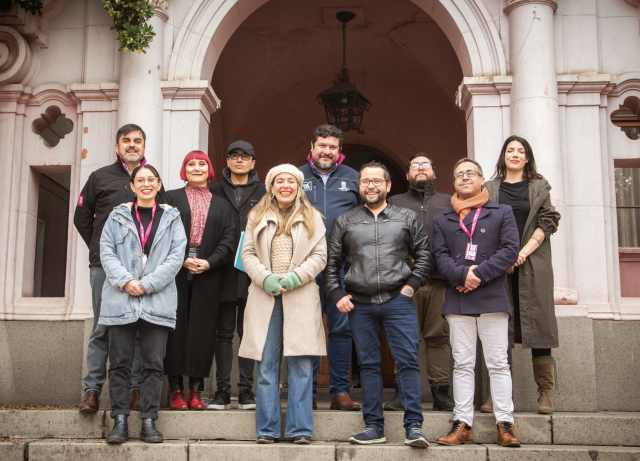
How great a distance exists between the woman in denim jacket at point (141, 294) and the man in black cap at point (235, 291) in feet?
1.68

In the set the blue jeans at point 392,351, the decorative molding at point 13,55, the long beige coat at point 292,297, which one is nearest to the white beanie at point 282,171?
the long beige coat at point 292,297

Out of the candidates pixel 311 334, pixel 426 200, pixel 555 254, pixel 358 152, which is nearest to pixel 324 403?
pixel 311 334

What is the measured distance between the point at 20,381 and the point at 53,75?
2961 mm

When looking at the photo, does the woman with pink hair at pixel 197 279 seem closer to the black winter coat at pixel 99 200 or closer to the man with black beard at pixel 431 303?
the black winter coat at pixel 99 200

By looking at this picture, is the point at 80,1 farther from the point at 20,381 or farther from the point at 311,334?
the point at 311,334

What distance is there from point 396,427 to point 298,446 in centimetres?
73

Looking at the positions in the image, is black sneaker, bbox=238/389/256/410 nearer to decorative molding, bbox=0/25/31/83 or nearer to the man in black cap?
the man in black cap

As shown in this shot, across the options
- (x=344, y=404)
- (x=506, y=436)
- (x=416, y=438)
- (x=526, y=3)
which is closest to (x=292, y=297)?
(x=344, y=404)

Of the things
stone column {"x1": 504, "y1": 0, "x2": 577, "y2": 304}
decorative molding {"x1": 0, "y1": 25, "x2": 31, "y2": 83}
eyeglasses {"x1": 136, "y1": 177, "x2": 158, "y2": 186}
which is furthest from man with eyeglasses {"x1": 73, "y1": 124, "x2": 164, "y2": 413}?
stone column {"x1": 504, "y1": 0, "x2": 577, "y2": 304}

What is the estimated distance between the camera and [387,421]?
14.9 feet

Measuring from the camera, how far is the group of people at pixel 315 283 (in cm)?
432

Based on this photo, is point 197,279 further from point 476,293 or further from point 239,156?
point 476,293

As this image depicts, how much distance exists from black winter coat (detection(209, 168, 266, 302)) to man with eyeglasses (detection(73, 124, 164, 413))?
0.52 m

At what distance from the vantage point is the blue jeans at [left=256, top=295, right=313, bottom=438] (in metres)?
4.29
